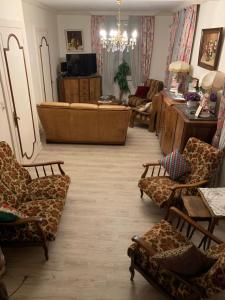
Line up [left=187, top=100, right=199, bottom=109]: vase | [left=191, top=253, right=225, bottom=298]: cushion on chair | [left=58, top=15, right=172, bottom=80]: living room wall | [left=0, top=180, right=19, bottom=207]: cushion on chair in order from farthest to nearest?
[left=58, top=15, right=172, bottom=80]: living room wall
[left=187, top=100, right=199, bottom=109]: vase
[left=0, top=180, right=19, bottom=207]: cushion on chair
[left=191, top=253, right=225, bottom=298]: cushion on chair

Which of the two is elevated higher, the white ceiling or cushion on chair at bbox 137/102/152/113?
the white ceiling

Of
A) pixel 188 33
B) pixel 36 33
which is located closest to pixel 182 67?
pixel 188 33

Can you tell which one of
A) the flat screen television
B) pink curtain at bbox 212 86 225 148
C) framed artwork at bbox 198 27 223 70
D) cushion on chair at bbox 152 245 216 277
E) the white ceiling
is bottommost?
cushion on chair at bbox 152 245 216 277

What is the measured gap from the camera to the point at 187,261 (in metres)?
1.44

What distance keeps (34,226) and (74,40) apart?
6125mm

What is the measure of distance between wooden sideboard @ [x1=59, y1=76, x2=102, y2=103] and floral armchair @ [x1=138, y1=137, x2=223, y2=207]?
4467mm

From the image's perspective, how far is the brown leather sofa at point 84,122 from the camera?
4344mm

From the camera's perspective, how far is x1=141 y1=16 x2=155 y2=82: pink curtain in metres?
6.41

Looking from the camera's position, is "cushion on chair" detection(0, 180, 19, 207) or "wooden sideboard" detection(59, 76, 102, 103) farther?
"wooden sideboard" detection(59, 76, 102, 103)

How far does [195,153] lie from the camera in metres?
2.86

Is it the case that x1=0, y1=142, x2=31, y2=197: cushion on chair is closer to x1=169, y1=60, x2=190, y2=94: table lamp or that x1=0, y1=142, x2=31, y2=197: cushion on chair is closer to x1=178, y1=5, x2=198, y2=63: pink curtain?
x1=169, y1=60, x2=190, y2=94: table lamp

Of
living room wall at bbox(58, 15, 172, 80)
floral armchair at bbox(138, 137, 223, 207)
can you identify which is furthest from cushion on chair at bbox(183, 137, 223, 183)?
living room wall at bbox(58, 15, 172, 80)

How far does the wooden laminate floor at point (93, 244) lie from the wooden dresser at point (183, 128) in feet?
2.71

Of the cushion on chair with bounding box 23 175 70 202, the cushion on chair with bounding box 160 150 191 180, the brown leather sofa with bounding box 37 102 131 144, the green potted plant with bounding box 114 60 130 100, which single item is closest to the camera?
the cushion on chair with bounding box 23 175 70 202
